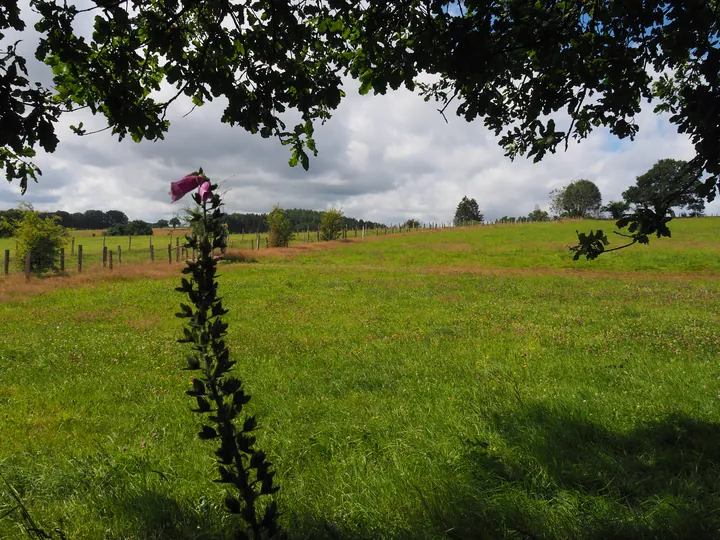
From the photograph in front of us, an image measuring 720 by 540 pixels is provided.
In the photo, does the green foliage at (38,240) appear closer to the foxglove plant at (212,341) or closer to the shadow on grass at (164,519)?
the shadow on grass at (164,519)

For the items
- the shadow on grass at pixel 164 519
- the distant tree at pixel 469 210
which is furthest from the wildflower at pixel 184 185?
the distant tree at pixel 469 210

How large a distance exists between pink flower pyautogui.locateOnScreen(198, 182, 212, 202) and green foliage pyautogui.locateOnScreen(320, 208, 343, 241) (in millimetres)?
62183

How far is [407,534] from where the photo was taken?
9.50 feet

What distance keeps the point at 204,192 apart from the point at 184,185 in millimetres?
97

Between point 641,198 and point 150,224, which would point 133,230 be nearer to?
point 150,224

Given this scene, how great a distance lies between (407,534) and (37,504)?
314 centimetres

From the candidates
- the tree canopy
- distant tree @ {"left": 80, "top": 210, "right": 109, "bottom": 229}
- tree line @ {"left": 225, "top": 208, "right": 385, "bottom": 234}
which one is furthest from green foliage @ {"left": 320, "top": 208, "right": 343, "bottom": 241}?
distant tree @ {"left": 80, "top": 210, "right": 109, "bottom": 229}

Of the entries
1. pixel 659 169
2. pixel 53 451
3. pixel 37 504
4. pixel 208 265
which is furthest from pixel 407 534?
pixel 659 169

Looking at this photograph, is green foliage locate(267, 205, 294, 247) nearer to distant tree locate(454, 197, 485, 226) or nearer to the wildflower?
the wildflower

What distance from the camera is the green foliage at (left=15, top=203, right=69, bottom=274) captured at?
29016mm

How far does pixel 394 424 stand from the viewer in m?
4.91

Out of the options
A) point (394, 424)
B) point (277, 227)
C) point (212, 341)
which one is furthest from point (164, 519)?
point (277, 227)

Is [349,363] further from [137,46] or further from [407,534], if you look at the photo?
[137,46]

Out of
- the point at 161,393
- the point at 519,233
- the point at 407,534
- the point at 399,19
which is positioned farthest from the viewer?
the point at 519,233
